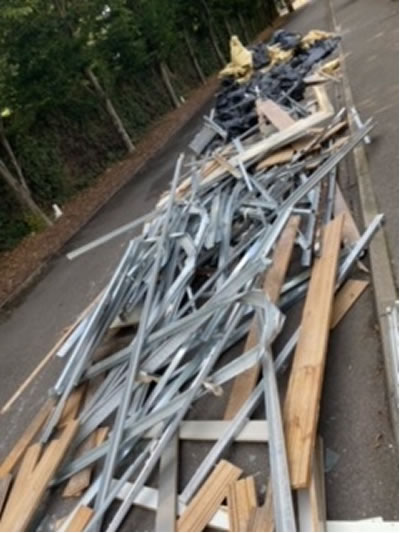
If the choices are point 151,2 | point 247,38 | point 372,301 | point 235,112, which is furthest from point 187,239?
point 247,38

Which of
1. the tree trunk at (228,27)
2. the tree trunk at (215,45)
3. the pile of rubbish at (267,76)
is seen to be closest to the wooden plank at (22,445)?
the pile of rubbish at (267,76)

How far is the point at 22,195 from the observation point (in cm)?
1236

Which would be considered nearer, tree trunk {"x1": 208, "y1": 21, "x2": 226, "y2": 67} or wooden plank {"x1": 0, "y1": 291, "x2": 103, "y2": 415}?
wooden plank {"x1": 0, "y1": 291, "x2": 103, "y2": 415}

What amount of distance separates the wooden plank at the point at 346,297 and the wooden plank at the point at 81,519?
2336 millimetres

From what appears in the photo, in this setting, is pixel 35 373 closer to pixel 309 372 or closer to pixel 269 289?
pixel 269 289

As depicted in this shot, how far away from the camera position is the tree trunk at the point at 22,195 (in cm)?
1199

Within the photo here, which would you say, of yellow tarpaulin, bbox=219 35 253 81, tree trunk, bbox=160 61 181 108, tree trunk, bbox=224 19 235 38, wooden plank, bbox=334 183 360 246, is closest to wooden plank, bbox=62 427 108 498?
wooden plank, bbox=334 183 360 246

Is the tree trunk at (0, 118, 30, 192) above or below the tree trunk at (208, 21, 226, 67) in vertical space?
below

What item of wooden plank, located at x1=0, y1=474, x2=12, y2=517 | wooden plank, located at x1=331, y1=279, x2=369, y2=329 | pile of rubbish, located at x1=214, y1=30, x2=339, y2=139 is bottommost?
wooden plank, located at x1=0, y1=474, x2=12, y2=517

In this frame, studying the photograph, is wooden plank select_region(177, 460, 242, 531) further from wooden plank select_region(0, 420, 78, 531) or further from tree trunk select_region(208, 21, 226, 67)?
tree trunk select_region(208, 21, 226, 67)

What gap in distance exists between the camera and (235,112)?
11297mm

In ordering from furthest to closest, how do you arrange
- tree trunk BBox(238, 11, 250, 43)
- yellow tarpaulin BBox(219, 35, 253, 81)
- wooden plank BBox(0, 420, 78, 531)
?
tree trunk BBox(238, 11, 250, 43)
yellow tarpaulin BBox(219, 35, 253, 81)
wooden plank BBox(0, 420, 78, 531)

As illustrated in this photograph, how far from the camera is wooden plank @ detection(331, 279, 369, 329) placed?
438 cm

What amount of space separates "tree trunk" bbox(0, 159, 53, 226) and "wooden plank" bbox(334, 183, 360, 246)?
27.9ft
